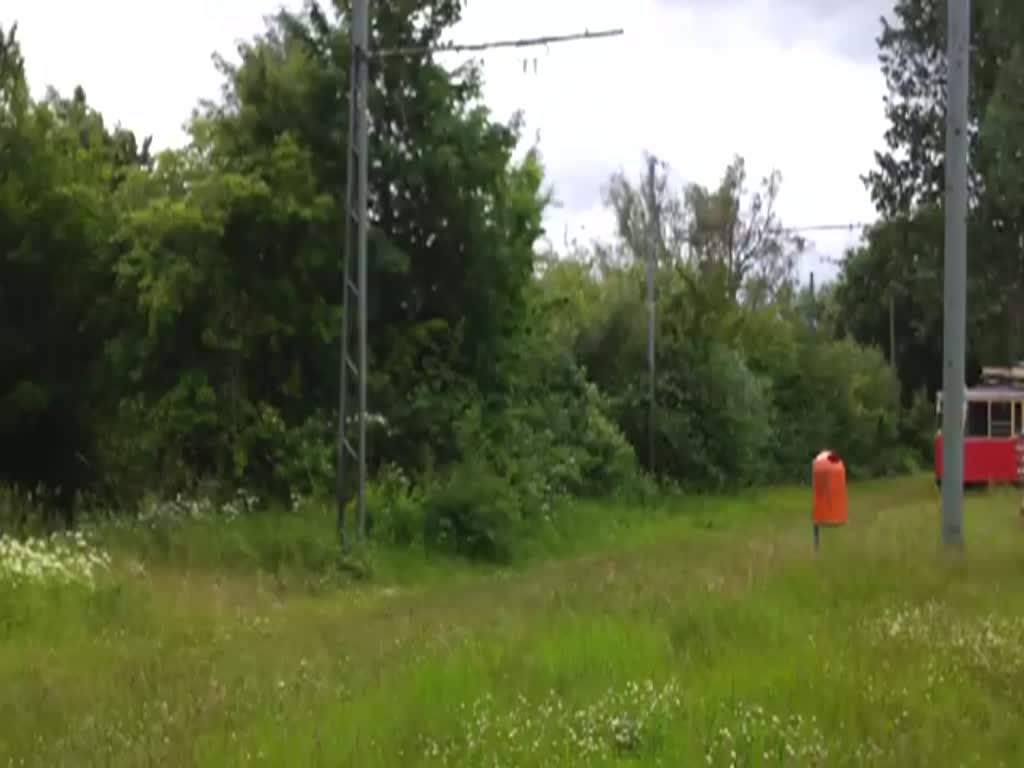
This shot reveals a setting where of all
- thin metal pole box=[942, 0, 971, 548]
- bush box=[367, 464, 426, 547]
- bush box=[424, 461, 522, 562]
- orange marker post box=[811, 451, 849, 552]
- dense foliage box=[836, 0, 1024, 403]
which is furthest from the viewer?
dense foliage box=[836, 0, 1024, 403]

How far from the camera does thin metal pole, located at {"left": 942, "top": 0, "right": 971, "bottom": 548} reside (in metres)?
16.0

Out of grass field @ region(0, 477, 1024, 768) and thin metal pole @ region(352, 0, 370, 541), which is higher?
thin metal pole @ region(352, 0, 370, 541)

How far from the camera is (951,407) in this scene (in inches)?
637

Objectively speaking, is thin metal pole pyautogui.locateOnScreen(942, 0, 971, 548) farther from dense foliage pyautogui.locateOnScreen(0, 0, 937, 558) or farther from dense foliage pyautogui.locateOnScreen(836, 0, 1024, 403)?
dense foliage pyautogui.locateOnScreen(836, 0, 1024, 403)

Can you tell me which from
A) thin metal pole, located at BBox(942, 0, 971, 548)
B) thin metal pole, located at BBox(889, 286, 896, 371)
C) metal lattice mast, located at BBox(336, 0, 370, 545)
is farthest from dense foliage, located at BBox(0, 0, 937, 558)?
thin metal pole, located at BBox(889, 286, 896, 371)

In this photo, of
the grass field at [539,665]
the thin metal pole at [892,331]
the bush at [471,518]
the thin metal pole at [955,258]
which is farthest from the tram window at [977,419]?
the thin metal pole at [955,258]

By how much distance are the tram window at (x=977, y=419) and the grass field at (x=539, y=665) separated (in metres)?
18.6

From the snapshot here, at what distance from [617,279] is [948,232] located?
23197 millimetres

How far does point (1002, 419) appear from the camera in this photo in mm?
35531

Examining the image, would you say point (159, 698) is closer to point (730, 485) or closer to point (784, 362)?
point (730, 485)

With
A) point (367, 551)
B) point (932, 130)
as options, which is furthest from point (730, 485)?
point (932, 130)

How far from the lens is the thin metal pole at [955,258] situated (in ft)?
52.3

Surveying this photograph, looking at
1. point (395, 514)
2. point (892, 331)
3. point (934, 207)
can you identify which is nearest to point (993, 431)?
point (934, 207)

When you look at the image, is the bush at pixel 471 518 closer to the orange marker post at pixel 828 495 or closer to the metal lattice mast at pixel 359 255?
the metal lattice mast at pixel 359 255
